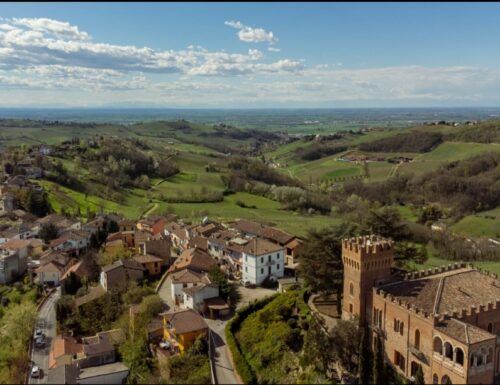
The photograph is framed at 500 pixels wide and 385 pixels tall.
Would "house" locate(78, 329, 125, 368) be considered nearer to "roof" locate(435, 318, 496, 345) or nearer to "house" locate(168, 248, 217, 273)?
"house" locate(168, 248, 217, 273)

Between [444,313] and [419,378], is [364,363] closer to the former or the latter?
[419,378]

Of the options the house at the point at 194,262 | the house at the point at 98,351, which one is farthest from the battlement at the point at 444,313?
the house at the point at 98,351

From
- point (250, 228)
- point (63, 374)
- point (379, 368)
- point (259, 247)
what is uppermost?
point (259, 247)

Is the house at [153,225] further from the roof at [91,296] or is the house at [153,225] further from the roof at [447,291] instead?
the roof at [447,291]

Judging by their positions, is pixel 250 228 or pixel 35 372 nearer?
pixel 35 372

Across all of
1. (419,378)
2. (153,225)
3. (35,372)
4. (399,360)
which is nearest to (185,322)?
(35,372)

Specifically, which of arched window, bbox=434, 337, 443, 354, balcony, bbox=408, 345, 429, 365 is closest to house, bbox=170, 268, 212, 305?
balcony, bbox=408, 345, 429, 365
